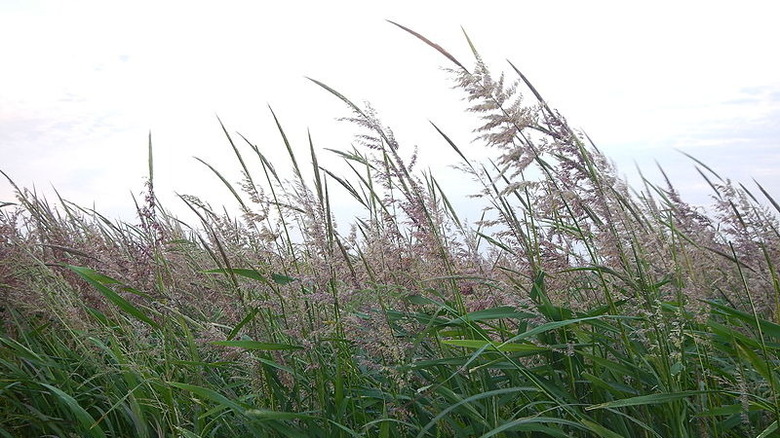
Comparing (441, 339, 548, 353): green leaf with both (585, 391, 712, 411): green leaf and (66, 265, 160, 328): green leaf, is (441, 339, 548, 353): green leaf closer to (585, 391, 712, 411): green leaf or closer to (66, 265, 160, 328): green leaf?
(585, 391, 712, 411): green leaf

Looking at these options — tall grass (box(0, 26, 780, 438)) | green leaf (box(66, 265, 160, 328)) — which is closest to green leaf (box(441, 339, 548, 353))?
tall grass (box(0, 26, 780, 438))

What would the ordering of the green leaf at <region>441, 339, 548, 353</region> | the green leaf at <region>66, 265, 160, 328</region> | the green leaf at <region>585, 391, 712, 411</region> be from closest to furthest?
the green leaf at <region>585, 391, 712, 411</region> < the green leaf at <region>441, 339, 548, 353</region> < the green leaf at <region>66, 265, 160, 328</region>

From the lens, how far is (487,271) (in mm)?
2770

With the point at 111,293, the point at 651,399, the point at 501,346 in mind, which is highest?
the point at 111,293

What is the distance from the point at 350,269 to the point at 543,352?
61 centimetres

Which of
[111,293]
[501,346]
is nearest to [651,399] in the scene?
[501,346]

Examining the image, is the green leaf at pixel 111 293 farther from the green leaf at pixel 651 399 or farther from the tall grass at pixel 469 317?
the green leaf at pixel 651 399

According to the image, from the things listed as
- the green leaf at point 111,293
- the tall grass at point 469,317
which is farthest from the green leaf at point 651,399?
the green leaf at point 111,293

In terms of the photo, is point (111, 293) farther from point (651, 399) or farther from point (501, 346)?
point (651, 399)

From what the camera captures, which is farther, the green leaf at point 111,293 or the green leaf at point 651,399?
the green leaf at point 111,293

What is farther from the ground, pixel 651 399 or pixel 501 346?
pixel 501 346

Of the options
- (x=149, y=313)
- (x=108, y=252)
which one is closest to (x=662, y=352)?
(x=149, y=313)

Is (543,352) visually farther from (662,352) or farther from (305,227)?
(305,227)

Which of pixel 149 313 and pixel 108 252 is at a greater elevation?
pixel 108 252
